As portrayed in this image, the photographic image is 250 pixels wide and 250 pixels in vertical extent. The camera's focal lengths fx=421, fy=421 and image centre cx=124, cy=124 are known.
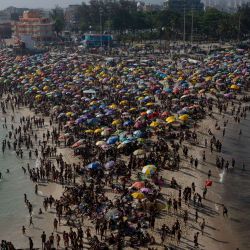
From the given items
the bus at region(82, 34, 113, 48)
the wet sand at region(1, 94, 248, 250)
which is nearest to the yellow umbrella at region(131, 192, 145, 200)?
the wet sand at region(1, 94, 248, 250)

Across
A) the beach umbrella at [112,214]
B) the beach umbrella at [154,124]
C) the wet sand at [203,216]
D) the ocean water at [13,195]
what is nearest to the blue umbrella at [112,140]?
the wet sand at [203,216]

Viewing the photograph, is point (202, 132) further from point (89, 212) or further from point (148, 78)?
point (148, 78)

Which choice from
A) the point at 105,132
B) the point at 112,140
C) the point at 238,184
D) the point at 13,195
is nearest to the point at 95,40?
the point at 105,132

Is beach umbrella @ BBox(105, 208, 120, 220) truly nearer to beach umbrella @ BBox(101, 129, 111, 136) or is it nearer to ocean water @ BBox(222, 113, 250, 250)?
ocean water @ BBox(222, 113, 250, 250)

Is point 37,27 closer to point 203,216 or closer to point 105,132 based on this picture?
point 105,132

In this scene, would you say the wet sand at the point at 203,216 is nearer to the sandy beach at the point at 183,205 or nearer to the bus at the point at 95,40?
the sandy beach at the point at 183,205

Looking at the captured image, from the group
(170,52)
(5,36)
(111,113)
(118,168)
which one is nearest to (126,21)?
(170,52)
